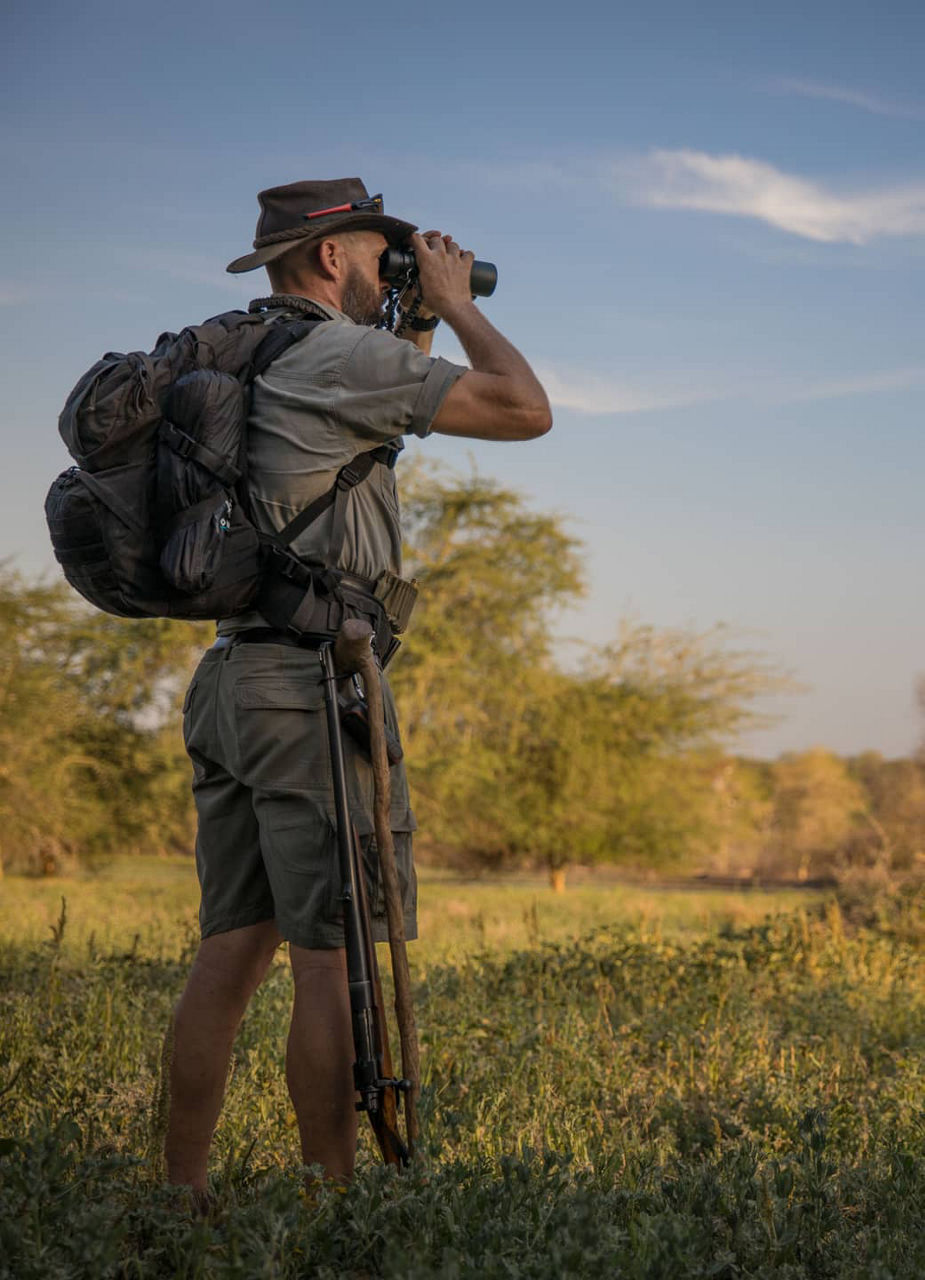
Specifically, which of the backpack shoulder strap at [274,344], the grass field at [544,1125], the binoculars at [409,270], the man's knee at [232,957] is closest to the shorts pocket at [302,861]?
the man's knee at [232,957]

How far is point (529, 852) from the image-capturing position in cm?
3422

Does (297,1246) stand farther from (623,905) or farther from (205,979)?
(623,905)

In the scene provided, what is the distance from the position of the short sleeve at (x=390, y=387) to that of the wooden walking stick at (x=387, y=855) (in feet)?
1.63

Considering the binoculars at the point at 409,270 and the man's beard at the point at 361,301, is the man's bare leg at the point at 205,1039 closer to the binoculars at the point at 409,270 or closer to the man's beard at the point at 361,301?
the man's beard at the point at 361,301

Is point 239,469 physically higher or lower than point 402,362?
lower

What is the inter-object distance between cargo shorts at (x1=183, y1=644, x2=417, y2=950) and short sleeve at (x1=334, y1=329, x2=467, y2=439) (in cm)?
61

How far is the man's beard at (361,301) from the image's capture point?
3.67 m

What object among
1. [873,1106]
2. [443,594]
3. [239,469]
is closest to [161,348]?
[239,469]

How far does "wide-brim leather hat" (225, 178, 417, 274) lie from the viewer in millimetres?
3578

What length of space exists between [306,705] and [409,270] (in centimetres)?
124

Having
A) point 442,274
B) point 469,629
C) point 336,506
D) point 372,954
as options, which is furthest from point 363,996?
point 469,629

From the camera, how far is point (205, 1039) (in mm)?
3412

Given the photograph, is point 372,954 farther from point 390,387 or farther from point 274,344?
point 274,344

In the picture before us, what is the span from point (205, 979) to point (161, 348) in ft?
5.41
